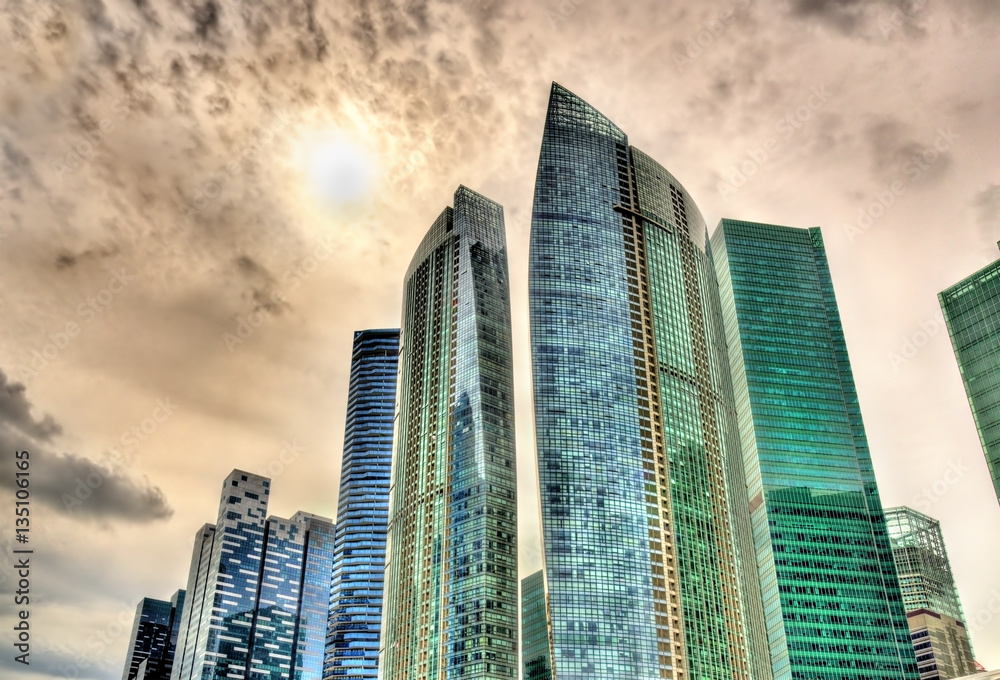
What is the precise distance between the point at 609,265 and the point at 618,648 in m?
81.8

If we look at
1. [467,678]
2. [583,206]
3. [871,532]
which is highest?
[583,206]

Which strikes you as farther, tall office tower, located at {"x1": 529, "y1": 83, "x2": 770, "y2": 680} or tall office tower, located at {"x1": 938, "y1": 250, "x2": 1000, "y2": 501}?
tall office tower, located at {"x1": 529, "y1": 83, "x2": 770, "y2": 680}

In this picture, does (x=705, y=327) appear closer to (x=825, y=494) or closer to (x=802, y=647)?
(x=825, y=494)

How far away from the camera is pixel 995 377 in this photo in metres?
143

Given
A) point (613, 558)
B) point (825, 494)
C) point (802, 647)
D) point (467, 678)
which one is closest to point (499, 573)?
point (467, 678)

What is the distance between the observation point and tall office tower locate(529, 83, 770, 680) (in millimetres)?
152375

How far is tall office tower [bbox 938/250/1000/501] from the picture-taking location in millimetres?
142250

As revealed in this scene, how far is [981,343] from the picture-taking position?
14762cm

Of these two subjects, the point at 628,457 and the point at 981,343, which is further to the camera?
the point at 628,457

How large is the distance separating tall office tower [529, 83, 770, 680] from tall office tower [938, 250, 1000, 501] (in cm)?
5178

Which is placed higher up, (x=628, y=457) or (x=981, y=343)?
(x=981, y=343)

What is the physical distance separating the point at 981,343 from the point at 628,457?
66.3 m

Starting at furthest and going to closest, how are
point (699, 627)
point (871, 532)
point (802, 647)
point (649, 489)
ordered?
point (871, 532) < point (802, 647) < point (649, 489) < point (699, 627)

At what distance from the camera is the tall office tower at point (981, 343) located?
142 metres
